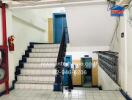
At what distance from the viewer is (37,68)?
720cm

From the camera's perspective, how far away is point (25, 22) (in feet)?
26.4

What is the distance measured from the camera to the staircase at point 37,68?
6406 mm

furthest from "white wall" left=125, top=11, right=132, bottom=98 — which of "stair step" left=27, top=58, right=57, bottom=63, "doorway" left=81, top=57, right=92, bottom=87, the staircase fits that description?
"doorway" left=81, top=57, right=92, bottom=87

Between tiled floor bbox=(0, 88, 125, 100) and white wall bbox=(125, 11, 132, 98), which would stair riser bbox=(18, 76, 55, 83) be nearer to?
tiled floor bbox=(0, 88, 125, 100)

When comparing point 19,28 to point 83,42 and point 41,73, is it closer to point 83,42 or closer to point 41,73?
point 41,73

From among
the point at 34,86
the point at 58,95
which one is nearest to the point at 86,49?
the point at 34,86

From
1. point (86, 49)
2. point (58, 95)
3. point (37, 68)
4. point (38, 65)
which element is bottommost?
point (58, 95)

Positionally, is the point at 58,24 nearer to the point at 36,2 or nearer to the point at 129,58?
the point at 36,2

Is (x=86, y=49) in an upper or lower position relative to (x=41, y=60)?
upper

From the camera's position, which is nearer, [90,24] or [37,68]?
[90,24]

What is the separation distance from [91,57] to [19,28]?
4412 millimetres

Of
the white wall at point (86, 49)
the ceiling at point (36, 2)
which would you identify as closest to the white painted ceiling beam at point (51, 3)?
the ceiling at point (36, 2)

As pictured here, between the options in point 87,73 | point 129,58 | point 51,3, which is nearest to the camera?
point 129,58

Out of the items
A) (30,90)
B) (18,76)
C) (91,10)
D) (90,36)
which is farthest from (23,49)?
(91,10)
